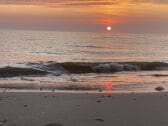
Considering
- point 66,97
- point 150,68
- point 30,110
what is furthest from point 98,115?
point 150,68

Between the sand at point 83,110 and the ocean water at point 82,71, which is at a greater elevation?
the ocean water at point 82,71

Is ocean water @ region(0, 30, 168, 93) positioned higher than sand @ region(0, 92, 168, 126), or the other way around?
ocean water @ region(0, 30, 168, 93)

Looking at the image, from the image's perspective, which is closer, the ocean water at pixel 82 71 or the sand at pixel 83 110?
the sand at pixel 83 110

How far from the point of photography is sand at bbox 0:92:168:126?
8117mm

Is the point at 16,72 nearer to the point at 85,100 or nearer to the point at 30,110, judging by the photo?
the point at 85,100

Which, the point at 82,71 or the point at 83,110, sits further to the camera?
the point at 82,71

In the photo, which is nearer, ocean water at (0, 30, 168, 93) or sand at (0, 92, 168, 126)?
sand at (0, 92, 168, 126)

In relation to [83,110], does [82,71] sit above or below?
above

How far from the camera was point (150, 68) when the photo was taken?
3150cm

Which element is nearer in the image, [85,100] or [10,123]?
[10,123]

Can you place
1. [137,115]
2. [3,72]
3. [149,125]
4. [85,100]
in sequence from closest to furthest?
[149,125] → [137,115] → [85,100] → [3,72]

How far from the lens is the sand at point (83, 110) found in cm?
812

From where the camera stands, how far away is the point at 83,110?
370 inches

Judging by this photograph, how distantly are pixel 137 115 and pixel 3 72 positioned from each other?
1583 cm
